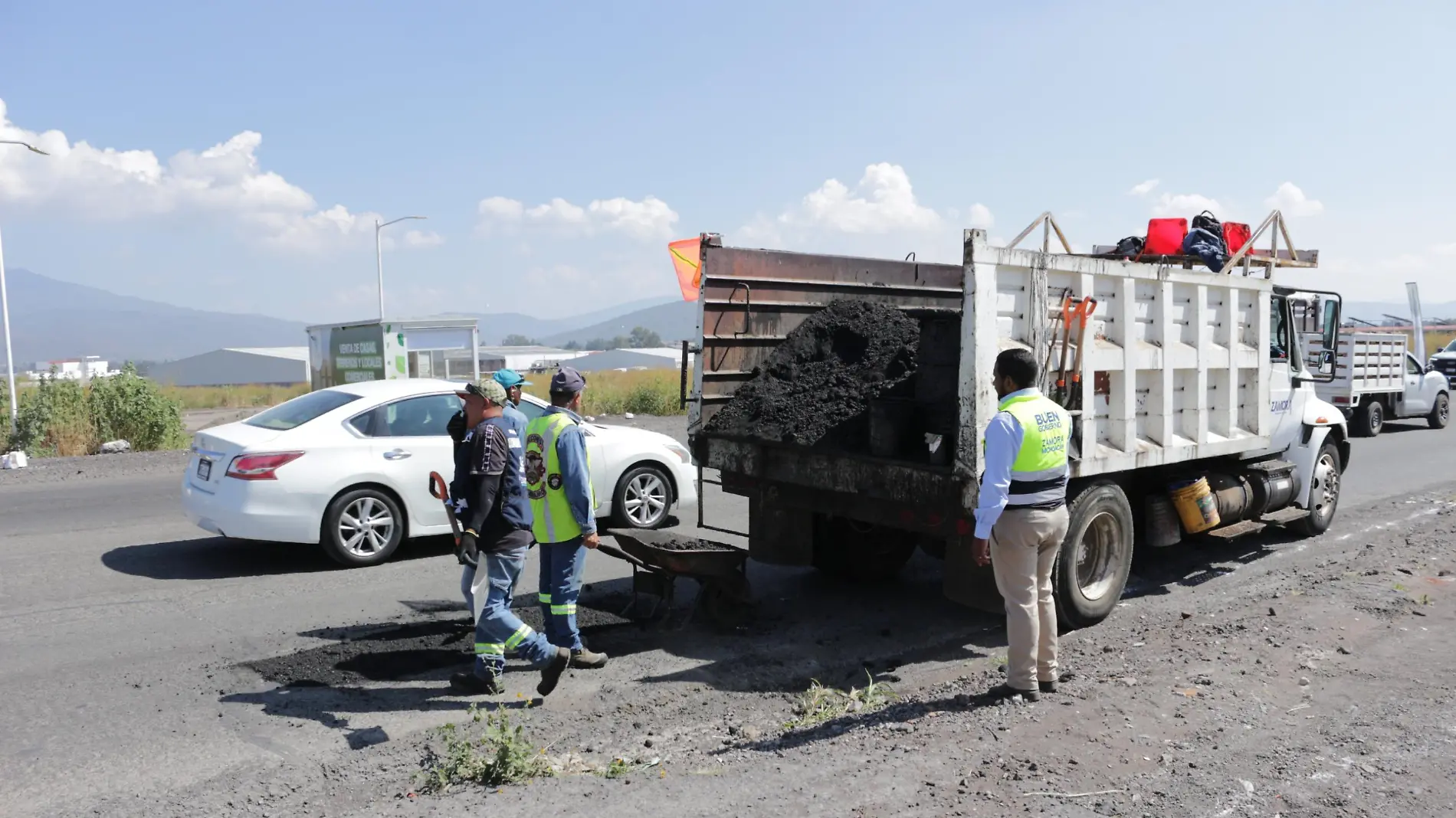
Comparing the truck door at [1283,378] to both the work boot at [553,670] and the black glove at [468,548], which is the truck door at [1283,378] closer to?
the work boot at [553,670]

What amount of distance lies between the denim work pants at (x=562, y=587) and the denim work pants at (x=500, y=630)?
0.20 m

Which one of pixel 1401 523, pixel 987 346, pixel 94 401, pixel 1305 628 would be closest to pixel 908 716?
pixel 987 346

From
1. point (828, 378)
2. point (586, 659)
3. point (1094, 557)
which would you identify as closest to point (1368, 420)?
point (1094, 557)

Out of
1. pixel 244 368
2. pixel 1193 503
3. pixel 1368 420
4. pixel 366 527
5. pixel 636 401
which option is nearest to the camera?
pixel 1193 503

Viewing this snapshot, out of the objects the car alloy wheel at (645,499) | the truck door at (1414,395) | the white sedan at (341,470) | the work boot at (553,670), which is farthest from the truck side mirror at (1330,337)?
the truck door at (1414,395)

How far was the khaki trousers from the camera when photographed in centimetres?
484

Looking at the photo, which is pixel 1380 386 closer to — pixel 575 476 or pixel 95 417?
pixel 575 476

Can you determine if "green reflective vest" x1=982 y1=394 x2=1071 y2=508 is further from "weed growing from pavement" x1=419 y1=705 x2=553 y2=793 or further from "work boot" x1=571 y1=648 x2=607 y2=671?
"weed growing from pavement" x1=419 y1=705 x2=553 y2=793

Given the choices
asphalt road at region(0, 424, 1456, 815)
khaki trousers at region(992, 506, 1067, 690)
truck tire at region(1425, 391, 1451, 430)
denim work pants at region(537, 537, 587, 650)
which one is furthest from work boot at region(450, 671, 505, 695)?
truck tire at region(1425, 391, 1451, 430)

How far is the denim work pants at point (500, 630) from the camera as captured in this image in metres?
4.93

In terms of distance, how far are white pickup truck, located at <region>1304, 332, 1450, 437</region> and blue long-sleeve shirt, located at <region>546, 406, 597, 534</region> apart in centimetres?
1593

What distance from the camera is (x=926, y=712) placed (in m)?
4.74

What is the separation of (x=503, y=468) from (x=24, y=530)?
6.99 m

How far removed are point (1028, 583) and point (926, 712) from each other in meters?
0.80
